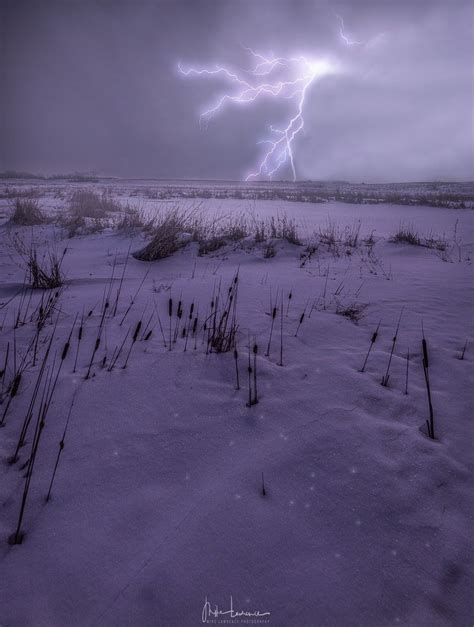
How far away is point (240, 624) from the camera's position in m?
0.93

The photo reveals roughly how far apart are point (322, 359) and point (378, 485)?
106 cm

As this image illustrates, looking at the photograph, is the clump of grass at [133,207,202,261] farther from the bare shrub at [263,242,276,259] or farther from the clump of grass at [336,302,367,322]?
the clump of grass at [336,302,367,322]

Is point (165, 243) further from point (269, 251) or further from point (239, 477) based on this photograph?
point (239, 477)

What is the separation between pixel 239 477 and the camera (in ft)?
4.47

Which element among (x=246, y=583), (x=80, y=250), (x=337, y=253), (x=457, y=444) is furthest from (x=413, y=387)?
(x=80, y=250)

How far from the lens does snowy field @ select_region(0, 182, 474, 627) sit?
0.98 m

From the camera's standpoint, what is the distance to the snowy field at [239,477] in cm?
98

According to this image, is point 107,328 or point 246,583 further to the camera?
point 107,328

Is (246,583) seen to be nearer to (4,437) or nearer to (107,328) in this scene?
(4,437)
